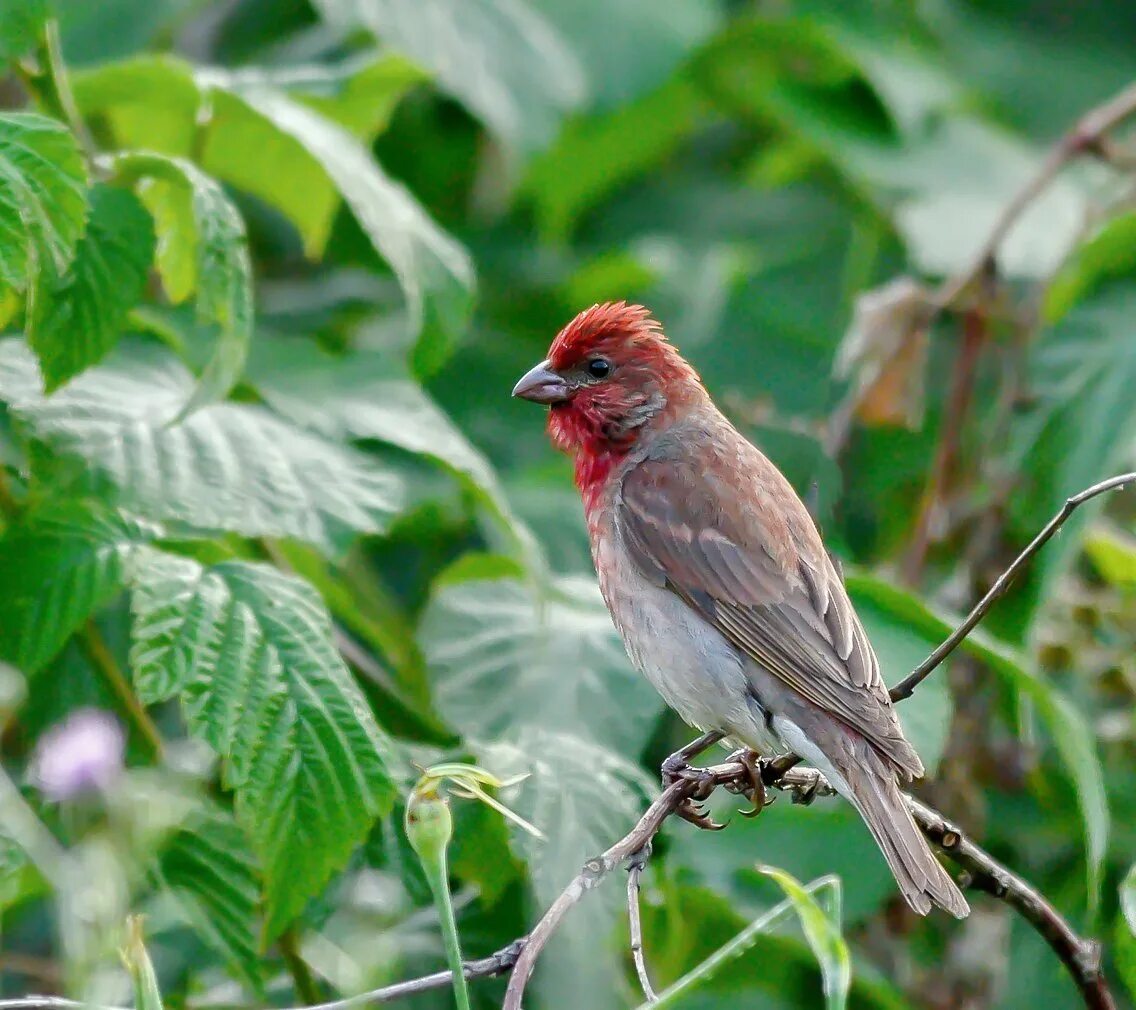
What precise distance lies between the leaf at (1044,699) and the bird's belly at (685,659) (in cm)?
34

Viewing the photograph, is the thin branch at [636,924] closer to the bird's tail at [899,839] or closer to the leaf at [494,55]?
the bird's tail at [899,839]

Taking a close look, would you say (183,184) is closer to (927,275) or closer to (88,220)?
(88,220)

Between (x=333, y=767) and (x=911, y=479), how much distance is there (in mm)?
2923

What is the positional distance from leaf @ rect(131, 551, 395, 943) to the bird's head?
4.46 feet

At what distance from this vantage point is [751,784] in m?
3.37

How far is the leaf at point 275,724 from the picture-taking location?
9.47ft

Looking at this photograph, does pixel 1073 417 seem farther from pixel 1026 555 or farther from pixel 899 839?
pixel 1026 555

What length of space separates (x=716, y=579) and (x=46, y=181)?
67.3 inches

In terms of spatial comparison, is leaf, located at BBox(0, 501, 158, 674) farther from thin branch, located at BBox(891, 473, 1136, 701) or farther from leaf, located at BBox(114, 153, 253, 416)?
thin branch, located at BBox(891, 473, 1136, 701)

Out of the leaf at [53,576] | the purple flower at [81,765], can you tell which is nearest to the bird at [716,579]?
the leaf at [53,576]

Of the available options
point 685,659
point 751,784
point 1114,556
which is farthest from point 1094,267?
point 751,784

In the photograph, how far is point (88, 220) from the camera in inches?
127

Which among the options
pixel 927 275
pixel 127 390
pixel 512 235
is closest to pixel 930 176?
pixel 927 275

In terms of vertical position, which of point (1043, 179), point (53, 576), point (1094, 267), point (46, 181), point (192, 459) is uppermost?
point (1043, 179)
